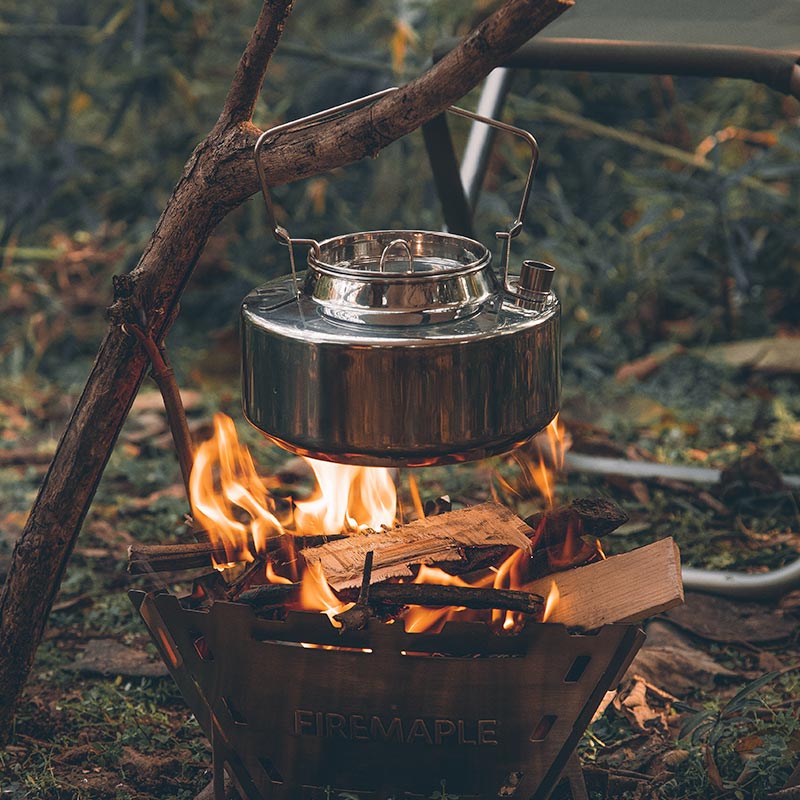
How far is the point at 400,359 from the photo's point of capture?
47.7 inches

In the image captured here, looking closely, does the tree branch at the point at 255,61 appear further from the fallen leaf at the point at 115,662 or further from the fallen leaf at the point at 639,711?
the fallen leaf at the point at 639,711

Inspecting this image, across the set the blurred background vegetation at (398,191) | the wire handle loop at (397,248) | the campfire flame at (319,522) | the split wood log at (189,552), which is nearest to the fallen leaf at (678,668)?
the campfire flame at (319,522)

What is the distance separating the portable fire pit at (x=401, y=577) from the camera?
1.25 m

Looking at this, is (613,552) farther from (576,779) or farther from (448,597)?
(448,597)

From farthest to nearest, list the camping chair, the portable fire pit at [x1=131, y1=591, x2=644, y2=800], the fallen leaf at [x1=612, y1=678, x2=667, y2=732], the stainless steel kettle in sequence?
1. the camping chair
2. the fallen leaf at [x1=612, y1=678, x2=667, y2=732]
3. the portable fire pit at [x1=131, y1=591, x2=644, y2=800]
4. the stainless steel kettle

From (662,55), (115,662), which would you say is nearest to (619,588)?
(115,662)

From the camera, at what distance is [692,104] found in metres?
4.14

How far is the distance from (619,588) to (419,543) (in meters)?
0.28

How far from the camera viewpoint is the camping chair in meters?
2.05

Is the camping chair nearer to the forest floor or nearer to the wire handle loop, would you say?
the forest floor

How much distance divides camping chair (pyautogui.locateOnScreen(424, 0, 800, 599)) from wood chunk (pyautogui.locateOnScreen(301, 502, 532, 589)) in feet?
2.38

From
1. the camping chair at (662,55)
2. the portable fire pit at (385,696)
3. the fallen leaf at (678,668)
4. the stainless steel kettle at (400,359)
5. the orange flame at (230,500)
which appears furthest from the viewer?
the camping chair at (662,55)

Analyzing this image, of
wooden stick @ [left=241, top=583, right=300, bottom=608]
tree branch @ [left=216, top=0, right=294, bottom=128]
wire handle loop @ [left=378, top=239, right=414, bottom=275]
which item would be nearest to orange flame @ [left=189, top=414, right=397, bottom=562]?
wooden stick @ [left=241, top=583, right=300, bottom=608]

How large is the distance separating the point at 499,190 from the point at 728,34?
176 centimetres
